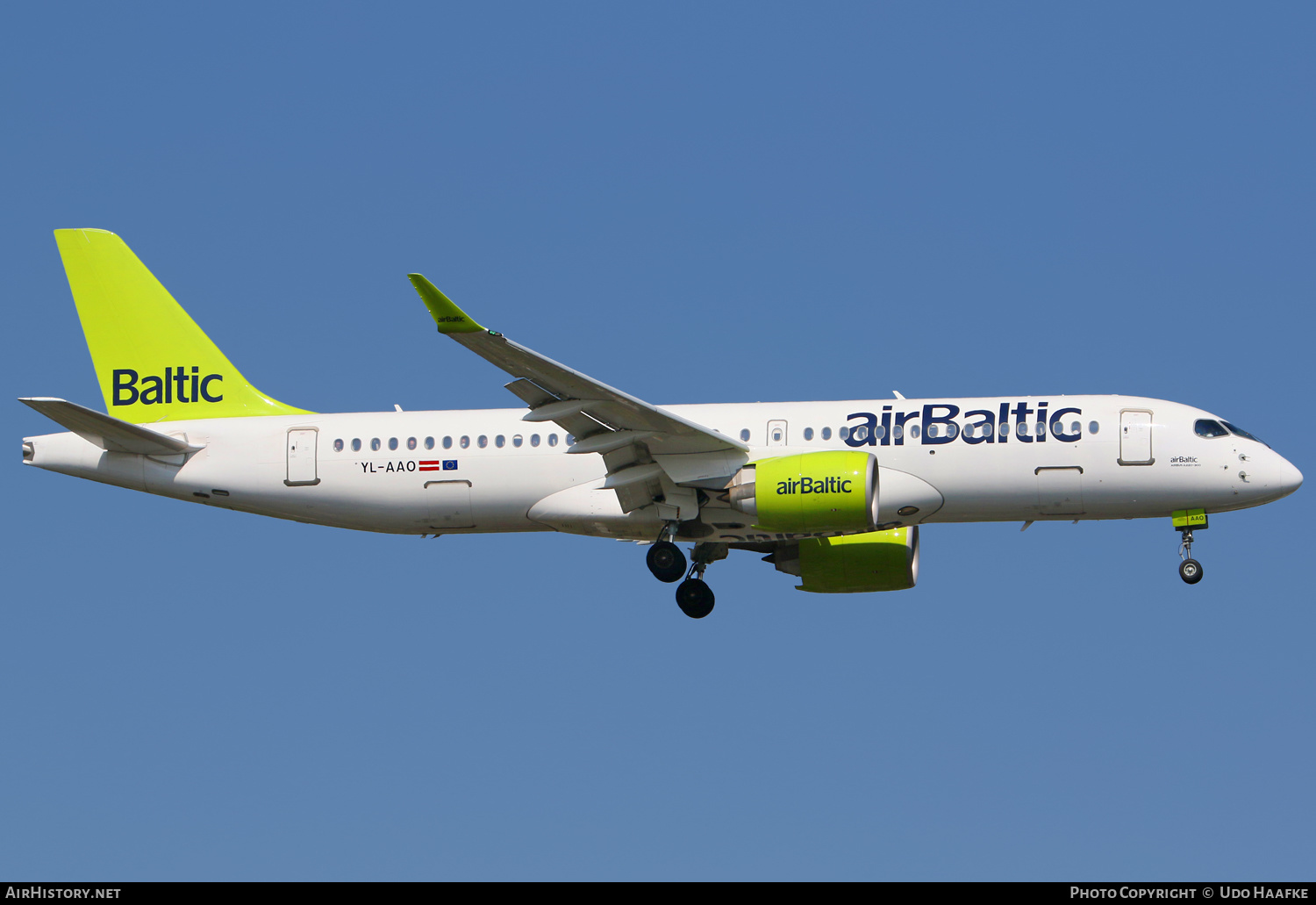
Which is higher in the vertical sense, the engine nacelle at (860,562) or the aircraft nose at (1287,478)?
the aircraft nose at (1287,478)

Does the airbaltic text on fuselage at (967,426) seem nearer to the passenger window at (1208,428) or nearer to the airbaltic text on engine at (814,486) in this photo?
the airbaltic text on engine at (814,486)

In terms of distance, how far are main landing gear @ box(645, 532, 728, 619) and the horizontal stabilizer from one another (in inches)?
420

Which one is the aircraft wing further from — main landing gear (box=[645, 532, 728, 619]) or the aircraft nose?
the aircraft nose

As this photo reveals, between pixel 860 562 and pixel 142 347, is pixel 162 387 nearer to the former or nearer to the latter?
pixel 142 347

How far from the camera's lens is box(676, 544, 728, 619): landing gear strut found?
36.6 metres

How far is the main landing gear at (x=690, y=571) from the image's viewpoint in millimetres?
35562

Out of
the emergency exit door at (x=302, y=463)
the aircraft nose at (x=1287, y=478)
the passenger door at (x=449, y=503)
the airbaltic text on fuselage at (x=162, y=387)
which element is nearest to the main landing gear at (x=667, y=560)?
the passenger door at (x=449, y=503)

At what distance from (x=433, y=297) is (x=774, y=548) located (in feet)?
42.8

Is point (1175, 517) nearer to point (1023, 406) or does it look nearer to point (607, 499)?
point (1023, 406)

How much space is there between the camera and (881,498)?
34.1 m

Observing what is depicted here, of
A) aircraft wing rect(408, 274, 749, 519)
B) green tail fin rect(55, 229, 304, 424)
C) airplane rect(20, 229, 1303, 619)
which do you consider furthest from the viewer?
green tail fin rect(55, 229, 304, 424)

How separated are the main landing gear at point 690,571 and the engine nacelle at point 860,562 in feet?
6.78

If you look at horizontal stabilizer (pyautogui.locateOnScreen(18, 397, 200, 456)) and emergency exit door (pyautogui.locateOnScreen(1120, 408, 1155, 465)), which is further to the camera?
horizontal stabilizer (pyautogui.locateOnScreen(18, 397, 200, 456))

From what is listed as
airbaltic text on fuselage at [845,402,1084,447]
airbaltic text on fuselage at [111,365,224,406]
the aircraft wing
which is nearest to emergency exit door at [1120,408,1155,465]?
airbaltic text on fuselage at [845,402,1084,447]
